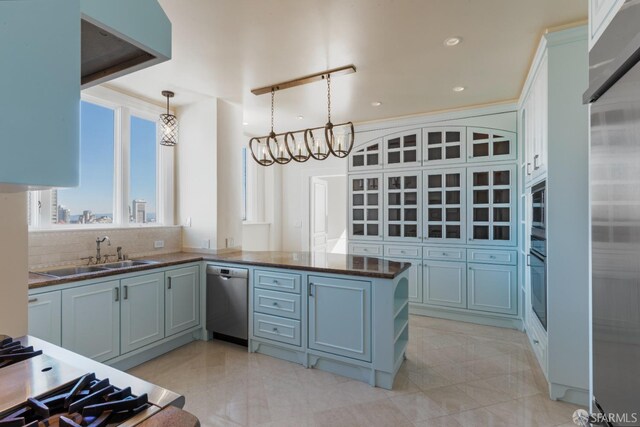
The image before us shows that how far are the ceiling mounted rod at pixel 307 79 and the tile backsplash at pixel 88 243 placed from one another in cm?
195

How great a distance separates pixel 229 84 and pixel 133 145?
1.34m

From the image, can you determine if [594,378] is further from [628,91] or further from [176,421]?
[176,421]

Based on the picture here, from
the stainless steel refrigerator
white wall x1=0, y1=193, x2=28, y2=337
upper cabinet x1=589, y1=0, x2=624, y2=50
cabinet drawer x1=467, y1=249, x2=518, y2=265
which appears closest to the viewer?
the stainless steel refrigerator

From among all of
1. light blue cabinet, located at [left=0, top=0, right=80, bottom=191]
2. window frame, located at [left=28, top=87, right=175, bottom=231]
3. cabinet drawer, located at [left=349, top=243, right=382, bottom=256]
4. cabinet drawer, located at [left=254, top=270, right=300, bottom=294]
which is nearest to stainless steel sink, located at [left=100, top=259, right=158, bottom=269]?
window frame, located at [left=28, top=87, right=175, bottom=231]

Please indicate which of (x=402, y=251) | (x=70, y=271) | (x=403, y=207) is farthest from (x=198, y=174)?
(x=402, y=251)

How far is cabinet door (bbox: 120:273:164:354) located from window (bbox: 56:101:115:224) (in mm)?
983

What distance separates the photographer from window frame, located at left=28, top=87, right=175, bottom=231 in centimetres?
285

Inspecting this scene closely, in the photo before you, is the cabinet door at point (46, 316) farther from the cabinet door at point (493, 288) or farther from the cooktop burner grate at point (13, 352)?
the cabinet door at point (493, 288)

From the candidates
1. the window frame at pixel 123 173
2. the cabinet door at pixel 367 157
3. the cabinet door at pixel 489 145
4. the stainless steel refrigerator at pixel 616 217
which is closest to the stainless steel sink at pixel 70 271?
the window frame at pixel 123 173

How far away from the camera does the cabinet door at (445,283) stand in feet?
12.8

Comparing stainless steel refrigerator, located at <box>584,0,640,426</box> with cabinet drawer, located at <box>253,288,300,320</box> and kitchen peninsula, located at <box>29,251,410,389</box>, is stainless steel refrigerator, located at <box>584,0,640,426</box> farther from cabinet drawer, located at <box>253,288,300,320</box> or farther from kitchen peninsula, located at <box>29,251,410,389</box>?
cabinet drawer, located at <box>253,288,300,320</box>

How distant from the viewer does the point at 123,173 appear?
3.45 meters

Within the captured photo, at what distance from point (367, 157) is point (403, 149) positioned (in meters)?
0.53

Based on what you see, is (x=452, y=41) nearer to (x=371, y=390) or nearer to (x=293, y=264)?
(x=293, y=264)
